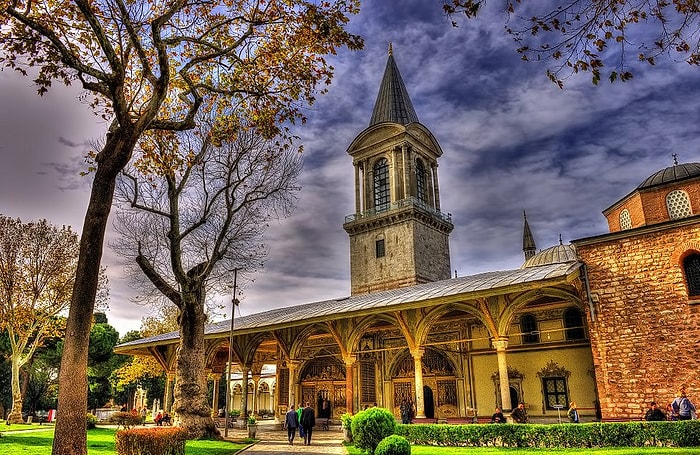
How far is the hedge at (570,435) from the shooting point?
9969 millimetres

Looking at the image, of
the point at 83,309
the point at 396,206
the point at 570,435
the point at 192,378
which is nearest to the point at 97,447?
the point at 192,378

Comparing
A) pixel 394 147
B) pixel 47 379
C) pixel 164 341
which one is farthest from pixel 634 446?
pixel 47 379

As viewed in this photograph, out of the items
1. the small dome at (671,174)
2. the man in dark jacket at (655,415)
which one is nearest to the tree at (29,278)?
the man in dark jacket at (655,415)

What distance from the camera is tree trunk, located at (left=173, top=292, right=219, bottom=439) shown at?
48.0 ft

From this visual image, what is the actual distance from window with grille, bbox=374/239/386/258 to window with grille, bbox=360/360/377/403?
37.0ft

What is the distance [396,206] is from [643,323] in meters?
21.0

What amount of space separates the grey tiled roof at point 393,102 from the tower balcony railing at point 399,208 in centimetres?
630

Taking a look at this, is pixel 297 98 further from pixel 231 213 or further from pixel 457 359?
pixel 457 359

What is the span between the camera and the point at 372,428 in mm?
10898

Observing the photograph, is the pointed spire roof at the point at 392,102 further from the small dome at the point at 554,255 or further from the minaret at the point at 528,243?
the small dome at the point at 554,255

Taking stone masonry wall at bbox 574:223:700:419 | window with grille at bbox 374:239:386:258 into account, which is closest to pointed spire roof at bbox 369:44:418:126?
window with grille at bbox 374:239:386:258

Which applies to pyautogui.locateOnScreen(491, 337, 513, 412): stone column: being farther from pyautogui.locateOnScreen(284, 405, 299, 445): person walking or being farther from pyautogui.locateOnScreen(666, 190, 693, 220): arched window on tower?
pyautogui.locateOnScreen(666, 190, 693, 220): arched window on tower

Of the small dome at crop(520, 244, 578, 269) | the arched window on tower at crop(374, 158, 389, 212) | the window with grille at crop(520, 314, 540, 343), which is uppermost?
the arched window on tower at crop(374, 158, 389, 212)

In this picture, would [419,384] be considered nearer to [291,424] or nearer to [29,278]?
[291,424]
